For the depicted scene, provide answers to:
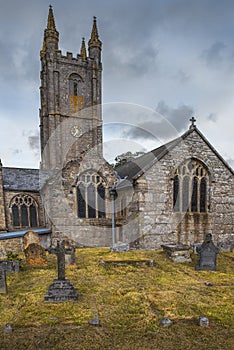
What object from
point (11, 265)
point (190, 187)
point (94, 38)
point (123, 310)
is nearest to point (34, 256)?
point (11, 265)

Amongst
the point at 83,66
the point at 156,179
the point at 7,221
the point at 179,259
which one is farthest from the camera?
the point at 83,66

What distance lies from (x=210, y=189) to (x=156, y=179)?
12.4 ft

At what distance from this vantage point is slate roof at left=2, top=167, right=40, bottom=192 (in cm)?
1722

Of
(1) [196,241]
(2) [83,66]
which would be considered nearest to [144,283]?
(1) [196,241]

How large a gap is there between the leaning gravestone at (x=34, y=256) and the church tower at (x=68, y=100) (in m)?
15.4

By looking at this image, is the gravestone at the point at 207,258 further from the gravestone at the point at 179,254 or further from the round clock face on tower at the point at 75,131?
the round clock face on tower at the point at 75,131

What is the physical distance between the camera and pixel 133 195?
41.4ft

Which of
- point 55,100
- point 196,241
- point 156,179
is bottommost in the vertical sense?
point 196,241

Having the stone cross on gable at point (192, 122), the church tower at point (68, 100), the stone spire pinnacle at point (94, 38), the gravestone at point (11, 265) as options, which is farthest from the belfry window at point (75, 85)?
the gravestone at point (11, 265)

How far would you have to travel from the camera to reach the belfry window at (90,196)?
45.8ft

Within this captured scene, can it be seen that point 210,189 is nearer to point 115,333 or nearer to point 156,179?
point 156,179

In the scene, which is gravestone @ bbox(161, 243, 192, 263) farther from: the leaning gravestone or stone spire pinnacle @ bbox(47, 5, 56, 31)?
stone spire pinnacle @ bbox(47, 5, 56, 31)

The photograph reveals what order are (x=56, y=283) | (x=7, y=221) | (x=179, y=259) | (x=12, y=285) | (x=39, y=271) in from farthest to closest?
(x=7, y=221), (x=179, y=259), (x=39, y=271), (x=12, y=285), (x=56, y=283)

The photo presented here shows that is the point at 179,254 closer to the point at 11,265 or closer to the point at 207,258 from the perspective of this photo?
the point at 207,258
